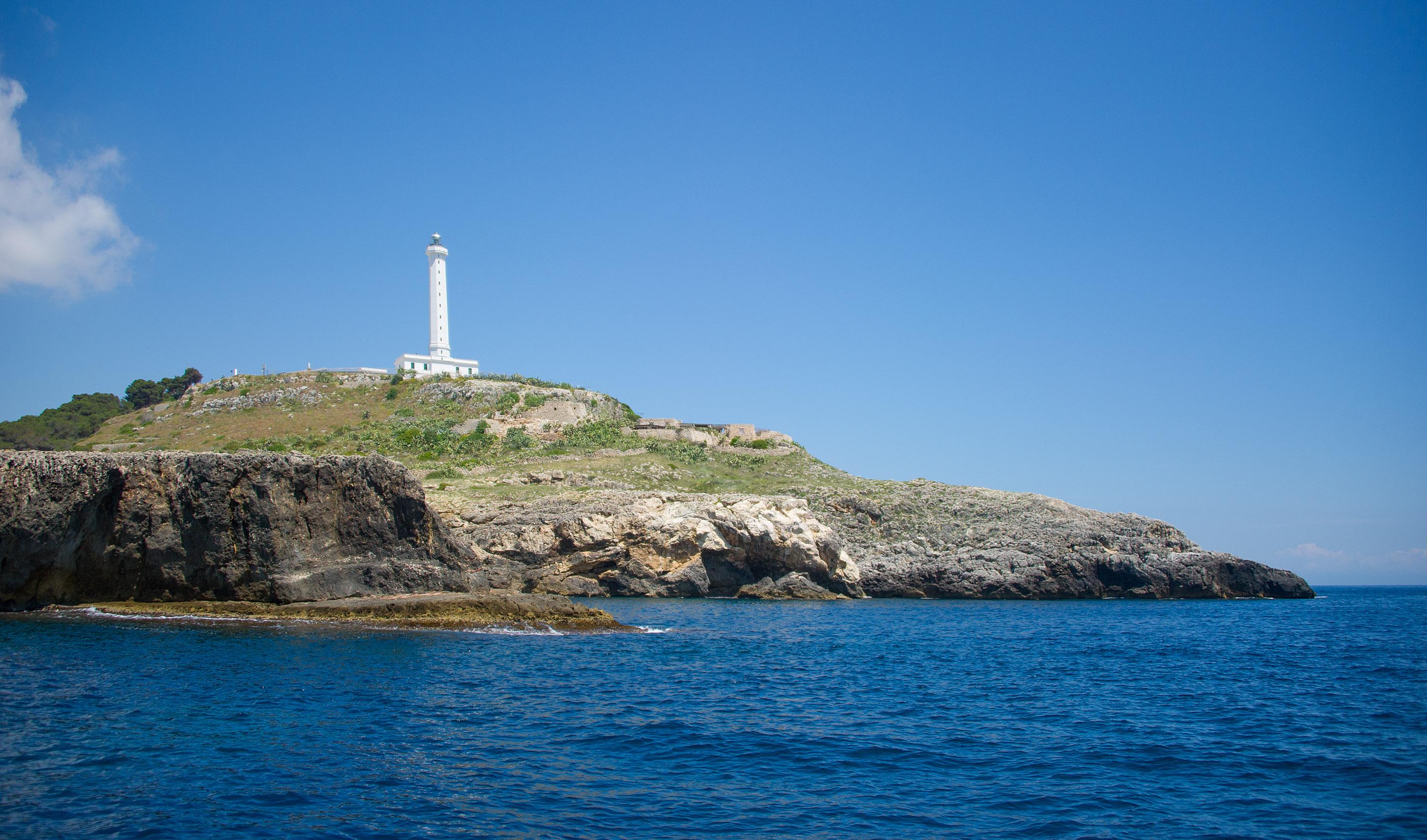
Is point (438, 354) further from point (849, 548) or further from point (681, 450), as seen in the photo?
point (849, 548)

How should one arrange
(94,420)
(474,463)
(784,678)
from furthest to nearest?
(94,420) → (474,463) → (784,678)

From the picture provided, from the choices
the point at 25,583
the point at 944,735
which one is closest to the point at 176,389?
the point at 25,583

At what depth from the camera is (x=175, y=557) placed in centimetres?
3238

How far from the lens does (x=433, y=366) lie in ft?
320

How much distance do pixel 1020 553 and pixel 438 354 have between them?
6776 centimetres

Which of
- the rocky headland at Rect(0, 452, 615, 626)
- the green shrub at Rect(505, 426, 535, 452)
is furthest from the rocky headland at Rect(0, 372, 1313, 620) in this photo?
the green shrub at Rect(505, 426, 535, 452)

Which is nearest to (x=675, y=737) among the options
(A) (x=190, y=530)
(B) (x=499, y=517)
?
(A) (x=190, y=530)

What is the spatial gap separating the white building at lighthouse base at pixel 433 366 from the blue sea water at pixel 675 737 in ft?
229

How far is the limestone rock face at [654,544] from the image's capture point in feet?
159

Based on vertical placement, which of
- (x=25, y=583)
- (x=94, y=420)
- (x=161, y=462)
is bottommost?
(x=25, y=583)

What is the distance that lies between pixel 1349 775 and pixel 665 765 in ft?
36.4

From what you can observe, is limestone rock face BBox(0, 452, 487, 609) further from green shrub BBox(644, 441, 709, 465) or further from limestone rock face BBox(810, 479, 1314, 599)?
green shrub BBox(644, 441, 709, 465)

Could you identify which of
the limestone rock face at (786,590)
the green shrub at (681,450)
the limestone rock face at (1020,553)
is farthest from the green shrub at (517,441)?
the limestone rock face at (786,590)

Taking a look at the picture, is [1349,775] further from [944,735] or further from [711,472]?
[711,472]
